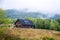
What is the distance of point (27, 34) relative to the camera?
12.2 feet

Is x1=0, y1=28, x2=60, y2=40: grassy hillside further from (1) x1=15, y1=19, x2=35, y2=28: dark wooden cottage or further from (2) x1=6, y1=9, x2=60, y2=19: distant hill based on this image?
(2) x1=6, y1=9, x2=60, y2=19: distant hill

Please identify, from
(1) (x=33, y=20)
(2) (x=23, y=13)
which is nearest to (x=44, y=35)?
(1) (x=33, y=20)

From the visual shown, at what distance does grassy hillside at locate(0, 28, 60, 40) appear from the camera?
3.66 metres

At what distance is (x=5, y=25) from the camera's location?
155 inches

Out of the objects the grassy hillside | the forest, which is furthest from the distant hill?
the grassy hillside

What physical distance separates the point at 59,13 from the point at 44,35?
0.59 metres

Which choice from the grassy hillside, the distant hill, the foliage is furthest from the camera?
the distant hill

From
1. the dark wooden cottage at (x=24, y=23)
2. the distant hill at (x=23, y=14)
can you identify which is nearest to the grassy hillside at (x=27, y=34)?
the dark wooden cottage at (x=24, y=23)

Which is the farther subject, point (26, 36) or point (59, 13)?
point (59, 13)

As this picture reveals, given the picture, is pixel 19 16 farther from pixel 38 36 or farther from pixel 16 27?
pixel 38 36

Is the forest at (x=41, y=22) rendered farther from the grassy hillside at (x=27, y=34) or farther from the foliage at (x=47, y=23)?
the grassy hillside at (x=27, y=34)

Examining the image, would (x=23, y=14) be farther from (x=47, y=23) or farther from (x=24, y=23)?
(x=47, y=23)

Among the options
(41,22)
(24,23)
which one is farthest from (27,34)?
(41,22)

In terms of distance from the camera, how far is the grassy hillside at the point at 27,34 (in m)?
3.66
